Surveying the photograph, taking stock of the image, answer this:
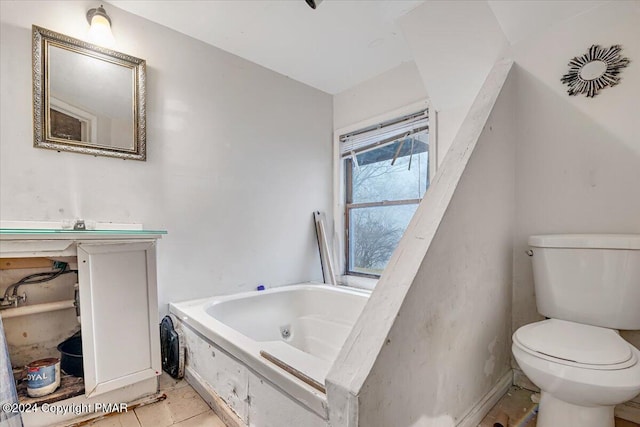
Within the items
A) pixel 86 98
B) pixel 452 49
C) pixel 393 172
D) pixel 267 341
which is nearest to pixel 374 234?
pixel 393 172

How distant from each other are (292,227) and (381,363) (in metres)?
1.92

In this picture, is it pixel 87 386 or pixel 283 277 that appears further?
pixel 283 277

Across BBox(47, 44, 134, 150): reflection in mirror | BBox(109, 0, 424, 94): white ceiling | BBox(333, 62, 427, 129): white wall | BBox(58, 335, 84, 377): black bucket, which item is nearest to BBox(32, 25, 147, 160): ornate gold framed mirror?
BBox(47, 44, 134, 150): reflection in mirror

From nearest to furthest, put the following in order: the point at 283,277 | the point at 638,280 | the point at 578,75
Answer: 1. the point at 638,280
2. the point at 578,75
3. the point at 283,277

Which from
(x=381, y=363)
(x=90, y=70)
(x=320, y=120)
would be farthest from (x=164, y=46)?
(x=381, y=363)

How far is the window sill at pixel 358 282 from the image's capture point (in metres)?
2.57

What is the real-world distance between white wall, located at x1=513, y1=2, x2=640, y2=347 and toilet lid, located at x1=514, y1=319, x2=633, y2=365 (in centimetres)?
30

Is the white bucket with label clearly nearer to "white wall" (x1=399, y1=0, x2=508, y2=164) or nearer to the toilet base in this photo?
the toilet base

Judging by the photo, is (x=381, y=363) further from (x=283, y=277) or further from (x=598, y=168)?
(x=283, y=277)

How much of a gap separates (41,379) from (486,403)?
1.92m

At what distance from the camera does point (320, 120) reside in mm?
2850

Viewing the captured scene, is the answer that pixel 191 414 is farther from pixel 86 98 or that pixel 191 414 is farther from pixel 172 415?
pixel 86 98

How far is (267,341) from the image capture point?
1768 mm

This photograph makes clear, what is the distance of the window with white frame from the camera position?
2355mm
